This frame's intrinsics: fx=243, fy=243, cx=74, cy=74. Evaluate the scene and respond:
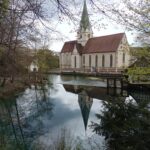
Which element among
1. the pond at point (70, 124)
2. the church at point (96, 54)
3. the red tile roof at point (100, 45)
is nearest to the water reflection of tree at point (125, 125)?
the pond at point (70, 124)

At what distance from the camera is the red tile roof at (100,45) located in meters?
57.9

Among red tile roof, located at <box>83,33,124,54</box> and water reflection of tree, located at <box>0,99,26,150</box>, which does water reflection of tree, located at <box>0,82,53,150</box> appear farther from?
red tile roof, located at <box>83,33,124,54</box>

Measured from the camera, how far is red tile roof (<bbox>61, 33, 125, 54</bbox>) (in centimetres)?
5794

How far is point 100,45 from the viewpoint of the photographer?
206ft

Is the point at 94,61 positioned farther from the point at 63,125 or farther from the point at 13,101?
the point at 63,125

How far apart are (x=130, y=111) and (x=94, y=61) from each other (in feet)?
182

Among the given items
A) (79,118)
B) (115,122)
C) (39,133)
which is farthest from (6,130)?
(115,122)

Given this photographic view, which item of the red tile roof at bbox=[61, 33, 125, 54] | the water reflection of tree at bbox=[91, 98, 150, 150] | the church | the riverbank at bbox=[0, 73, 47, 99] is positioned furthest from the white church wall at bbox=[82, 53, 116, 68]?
the water reflection of tree at bbox=[91, 98, 150, 150]

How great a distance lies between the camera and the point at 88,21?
4098mm

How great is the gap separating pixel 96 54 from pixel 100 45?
270cm

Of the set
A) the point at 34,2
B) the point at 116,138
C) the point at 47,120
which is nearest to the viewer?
the point at 34,2

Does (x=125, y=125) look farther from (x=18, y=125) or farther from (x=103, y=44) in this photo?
(x=103, y=44)

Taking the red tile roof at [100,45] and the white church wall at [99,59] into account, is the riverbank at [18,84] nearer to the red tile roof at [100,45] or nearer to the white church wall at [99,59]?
the white church wall at [99,59]

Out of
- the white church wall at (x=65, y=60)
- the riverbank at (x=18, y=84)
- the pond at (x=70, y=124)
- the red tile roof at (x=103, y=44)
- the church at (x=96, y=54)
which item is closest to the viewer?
the pond at (x=70, y=124)
